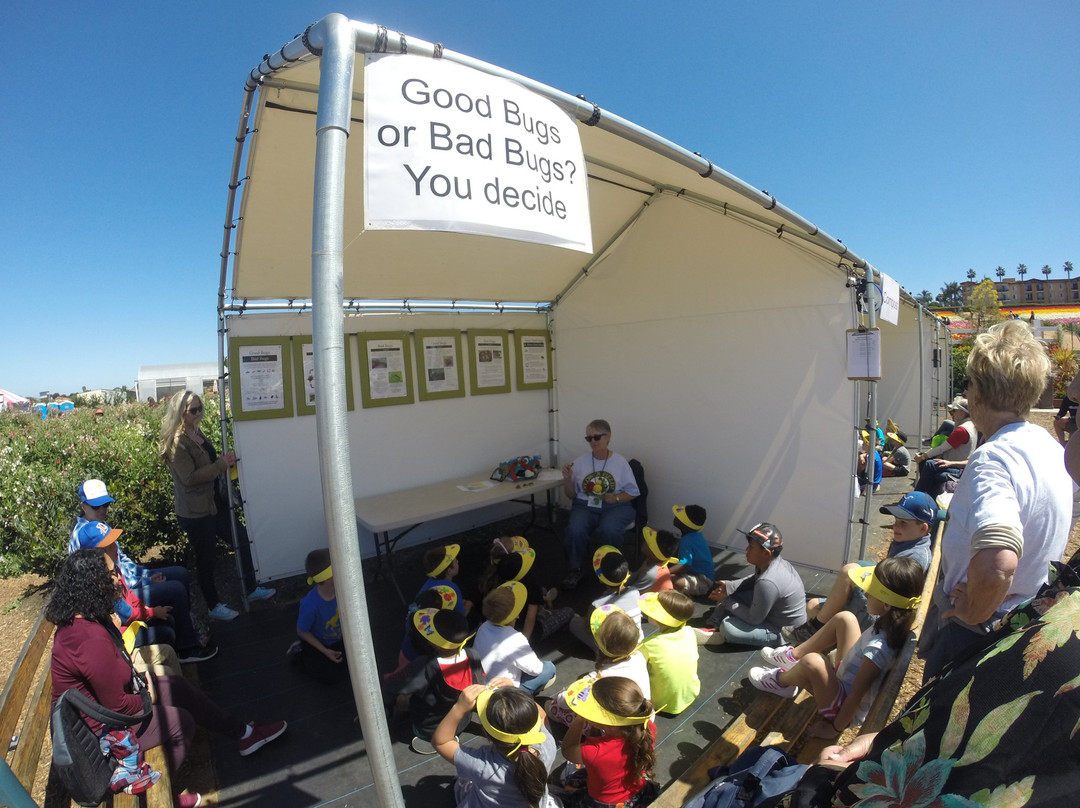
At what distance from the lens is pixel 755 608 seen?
3.09 metres

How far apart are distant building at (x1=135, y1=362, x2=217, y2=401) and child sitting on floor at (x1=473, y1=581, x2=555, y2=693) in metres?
28.0

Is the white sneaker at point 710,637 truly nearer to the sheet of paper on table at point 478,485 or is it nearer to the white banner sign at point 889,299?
the sheet of paper on table at point 478,485

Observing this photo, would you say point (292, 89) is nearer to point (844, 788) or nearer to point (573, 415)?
point (844, 788)

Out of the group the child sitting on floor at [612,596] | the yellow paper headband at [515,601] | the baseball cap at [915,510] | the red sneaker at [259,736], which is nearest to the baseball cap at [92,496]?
the red sneaker at [259,736]

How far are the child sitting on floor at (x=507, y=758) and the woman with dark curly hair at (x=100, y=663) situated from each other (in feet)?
4.38

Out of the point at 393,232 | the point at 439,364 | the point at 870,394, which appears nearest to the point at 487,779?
the point at 393,232

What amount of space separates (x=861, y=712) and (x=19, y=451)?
8.47 meters

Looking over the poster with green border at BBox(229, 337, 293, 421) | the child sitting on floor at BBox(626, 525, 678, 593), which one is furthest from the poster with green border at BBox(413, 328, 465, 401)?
the child sitting on floor at BBox(626, 525, 678, 593)

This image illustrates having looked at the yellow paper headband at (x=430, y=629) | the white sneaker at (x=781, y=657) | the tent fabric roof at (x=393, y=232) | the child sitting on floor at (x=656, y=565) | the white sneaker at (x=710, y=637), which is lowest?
the white sneaker at (x=710, y=637)

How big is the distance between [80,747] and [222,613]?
7.09 ft

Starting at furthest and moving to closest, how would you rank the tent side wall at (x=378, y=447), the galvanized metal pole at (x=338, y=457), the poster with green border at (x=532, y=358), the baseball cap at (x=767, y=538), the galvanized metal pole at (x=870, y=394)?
1. the poster with green border at (x=532, y=358)
2. the tent side wall at (x=378, y=447)
3. the galvanized metal pole at (x=870, y=394)
4. the baseball cap at (x=767, y=538)
5. the galvanized metal pole at (x=338, y=457)

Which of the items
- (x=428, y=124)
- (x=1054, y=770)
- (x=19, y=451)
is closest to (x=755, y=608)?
(x=1054, y=770)

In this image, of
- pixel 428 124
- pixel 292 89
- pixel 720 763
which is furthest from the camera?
pixel 292 89

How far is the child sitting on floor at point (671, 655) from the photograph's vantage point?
251 cm
